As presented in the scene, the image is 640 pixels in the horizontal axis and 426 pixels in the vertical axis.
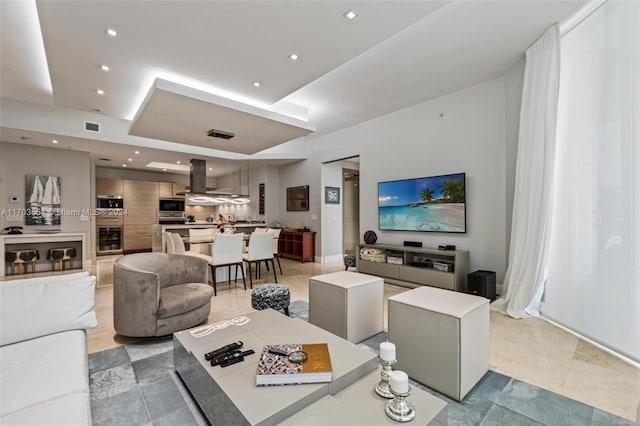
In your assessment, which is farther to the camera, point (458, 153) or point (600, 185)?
point (458, 153)

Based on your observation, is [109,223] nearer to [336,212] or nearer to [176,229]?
[176,229]

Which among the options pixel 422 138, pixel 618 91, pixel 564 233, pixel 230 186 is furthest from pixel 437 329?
pixel 230 186

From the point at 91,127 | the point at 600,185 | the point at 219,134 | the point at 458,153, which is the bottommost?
the point at 600,185

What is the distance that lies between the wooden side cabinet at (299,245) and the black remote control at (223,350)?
17.7 feet

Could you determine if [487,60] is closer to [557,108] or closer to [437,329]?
[557,108]

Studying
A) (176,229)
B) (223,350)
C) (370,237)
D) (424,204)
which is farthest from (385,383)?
(176,229)

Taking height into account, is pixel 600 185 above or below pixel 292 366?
above

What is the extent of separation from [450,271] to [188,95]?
4187mm

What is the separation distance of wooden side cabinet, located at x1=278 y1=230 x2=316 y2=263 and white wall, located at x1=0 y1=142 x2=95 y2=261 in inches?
184

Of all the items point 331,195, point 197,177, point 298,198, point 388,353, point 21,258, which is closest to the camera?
point 388,353

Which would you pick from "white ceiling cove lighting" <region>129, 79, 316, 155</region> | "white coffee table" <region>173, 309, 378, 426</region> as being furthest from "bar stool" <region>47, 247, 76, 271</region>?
"white coffee table" <region>173, 309, 378, 426</region>

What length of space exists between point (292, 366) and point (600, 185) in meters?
3.06

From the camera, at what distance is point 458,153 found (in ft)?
14.6

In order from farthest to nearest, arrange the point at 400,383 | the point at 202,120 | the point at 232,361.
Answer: the point at 202,120 → the point at 232,361 → the point at 400,383
